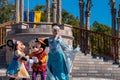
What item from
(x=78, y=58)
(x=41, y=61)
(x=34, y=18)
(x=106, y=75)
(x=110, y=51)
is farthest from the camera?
(x=34, y=18)

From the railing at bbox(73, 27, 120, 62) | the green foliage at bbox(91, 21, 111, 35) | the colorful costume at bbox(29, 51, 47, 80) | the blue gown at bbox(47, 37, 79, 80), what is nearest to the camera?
the blue gown at bbox(47, 37, 79, 80)

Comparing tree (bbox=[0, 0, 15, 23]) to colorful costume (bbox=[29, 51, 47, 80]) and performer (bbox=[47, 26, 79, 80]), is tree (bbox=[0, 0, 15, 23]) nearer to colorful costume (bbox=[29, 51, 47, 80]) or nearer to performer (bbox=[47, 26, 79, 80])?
colorful costume (bbox=[29, 51, 47, 80])

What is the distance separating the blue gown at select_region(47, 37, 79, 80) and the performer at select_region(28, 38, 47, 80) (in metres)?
0.97

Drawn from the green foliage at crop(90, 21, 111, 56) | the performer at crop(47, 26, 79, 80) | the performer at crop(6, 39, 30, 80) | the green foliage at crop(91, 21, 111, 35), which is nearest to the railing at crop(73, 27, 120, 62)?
the green foliage at crop(90, 21, 111, 56)

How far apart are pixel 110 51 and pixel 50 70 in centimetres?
1360

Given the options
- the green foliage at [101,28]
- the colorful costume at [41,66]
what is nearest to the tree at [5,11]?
the green foliage at [101,28]

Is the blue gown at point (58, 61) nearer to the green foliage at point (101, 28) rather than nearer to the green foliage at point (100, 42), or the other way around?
the green foliage at point (100, 42)

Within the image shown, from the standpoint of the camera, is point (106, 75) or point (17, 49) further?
point (106, 75)

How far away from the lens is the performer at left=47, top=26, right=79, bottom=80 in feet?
43.3

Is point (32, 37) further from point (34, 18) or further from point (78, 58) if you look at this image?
point (34, 18)

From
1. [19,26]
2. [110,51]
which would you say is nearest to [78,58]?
[19,26]

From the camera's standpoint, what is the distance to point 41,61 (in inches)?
587

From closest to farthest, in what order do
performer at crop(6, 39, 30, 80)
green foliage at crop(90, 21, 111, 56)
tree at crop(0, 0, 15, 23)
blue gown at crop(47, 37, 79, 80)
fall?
blue gown at crop(47, 37, 79, 80) < performer at crop(6, 39, 30, 80) < green foliage at crop(90, 21, 111, 56) < tree at crop(0, 0, 15, 23)

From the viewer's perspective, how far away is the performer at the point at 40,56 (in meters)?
14.6
